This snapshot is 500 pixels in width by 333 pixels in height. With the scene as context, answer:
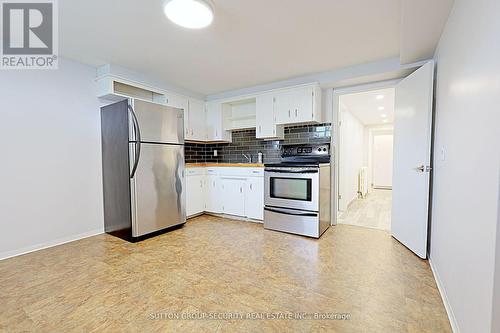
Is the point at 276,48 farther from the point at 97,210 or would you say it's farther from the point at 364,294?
the point at 97,210

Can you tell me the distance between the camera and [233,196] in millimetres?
3754

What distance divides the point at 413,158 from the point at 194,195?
10.2ft

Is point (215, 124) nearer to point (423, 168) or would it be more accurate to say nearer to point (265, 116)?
point (265, 116)

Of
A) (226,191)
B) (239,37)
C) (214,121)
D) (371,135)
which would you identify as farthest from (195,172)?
(371,135)

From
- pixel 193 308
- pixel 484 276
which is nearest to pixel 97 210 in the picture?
pixel 193 308

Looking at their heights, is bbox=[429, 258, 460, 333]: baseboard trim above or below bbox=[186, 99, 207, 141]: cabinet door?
below

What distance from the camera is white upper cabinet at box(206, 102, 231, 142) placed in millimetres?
4168

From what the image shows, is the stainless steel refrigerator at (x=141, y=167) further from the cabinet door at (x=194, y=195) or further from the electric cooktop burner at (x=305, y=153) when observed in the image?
the electric cooktop burner at (x=305, y=153)

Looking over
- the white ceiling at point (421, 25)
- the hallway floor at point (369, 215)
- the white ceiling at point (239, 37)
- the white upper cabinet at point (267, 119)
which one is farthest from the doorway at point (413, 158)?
the white upper cabinet at point (267, 119)

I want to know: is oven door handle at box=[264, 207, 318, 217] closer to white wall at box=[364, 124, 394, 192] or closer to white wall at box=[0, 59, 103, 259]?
white wall at box=[0, 59, 103, 259]

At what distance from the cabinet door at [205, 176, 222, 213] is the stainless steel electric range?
3.14 ft

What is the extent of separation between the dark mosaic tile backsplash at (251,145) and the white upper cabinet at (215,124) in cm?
27

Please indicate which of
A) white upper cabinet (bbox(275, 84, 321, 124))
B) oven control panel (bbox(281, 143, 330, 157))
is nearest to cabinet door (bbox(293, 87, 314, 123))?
white upper cabinet (bbox(275, 84, 321, 124))

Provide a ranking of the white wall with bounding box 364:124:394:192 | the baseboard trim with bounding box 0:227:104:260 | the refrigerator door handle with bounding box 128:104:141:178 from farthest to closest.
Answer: the white wall with bounding box 364:124:394:192 < the refrigerator door handle with bounding box 128:104:141:178 < the baseboard trim with bounding box 0:227:104:260
